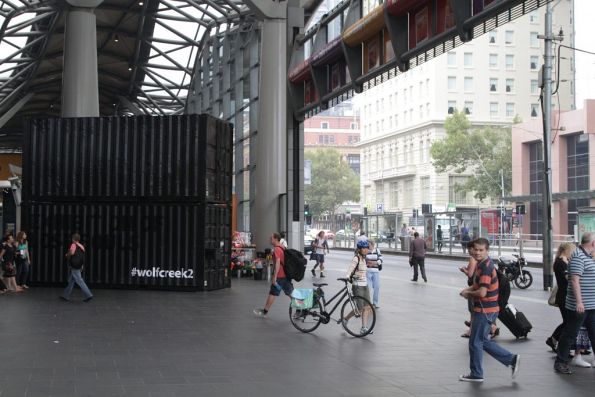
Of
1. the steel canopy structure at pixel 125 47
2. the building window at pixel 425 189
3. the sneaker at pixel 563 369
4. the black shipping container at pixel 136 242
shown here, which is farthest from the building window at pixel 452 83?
the sneaker at pixel 563 369

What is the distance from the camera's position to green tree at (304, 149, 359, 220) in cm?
9481

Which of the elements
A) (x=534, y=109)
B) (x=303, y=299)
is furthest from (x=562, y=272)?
(x=534, y=109)

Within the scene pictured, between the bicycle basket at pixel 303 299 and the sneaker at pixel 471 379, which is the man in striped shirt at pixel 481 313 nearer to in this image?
the sneaker at pixel 471 379

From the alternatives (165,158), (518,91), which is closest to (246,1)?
(165,158)

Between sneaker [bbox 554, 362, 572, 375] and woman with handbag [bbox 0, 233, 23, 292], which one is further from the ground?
woman with handbag [bbox 0, 233, 23, 292]

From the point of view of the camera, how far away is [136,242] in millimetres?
21062

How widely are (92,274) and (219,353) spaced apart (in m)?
11.9

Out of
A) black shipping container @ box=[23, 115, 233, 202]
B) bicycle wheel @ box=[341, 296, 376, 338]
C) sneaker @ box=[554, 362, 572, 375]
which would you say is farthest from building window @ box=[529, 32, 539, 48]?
sneaker @ box=[554, 362, 572, 375]

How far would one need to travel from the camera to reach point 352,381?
8.60 meters

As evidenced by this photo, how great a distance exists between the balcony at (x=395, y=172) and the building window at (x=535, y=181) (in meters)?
24.3

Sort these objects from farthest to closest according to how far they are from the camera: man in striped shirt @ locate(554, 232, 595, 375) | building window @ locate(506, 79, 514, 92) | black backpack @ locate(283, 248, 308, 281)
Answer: building window @ locate(506, 79, 514, 92), black backpack @ locate(283, 248, 308, 281), man in striped shirt @ locate(554, 232, 595, 375)

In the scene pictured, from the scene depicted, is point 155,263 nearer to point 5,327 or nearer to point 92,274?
point 92,274

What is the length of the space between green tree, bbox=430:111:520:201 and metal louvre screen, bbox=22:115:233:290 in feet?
155

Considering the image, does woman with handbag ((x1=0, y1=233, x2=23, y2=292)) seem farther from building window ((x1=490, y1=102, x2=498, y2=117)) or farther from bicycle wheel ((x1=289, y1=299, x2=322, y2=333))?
building window ((x1=490, y1=102, x2=498, y2=117))
